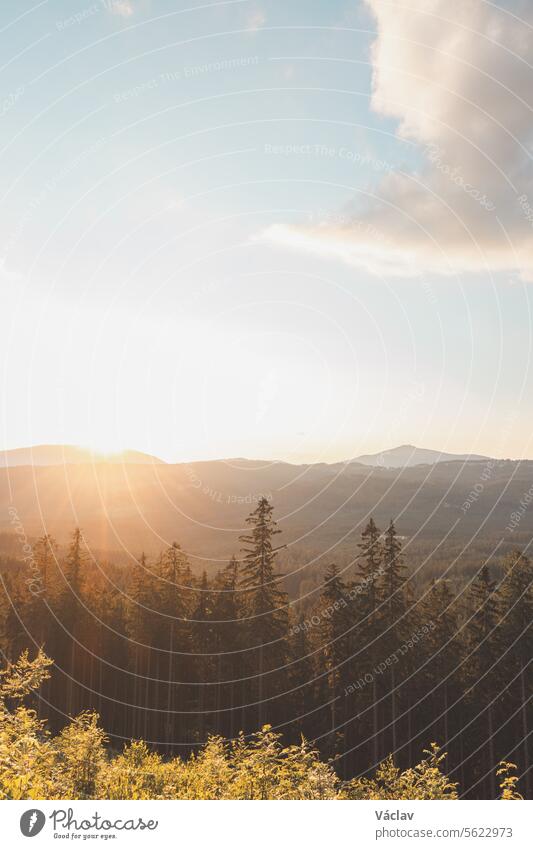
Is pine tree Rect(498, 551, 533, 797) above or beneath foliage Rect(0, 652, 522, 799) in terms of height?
beneath

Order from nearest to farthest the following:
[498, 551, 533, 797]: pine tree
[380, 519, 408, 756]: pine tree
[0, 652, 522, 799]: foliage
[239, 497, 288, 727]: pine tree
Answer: [0, 652, 522, 799]: foliage < [239, 497, 288, 727]: pine tree < [380, 519, 408, 756]: pine tree < [498, 551, 533, 797]: pine tree

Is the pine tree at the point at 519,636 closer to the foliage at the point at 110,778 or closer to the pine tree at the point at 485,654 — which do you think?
the pine tree at the point at 485,654

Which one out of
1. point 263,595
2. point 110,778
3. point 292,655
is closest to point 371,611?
point 263,595

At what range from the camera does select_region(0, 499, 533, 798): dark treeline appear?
35.9m

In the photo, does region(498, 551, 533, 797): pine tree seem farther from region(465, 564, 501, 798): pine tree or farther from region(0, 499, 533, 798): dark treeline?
region(465, 564, 501, 798): pine tree

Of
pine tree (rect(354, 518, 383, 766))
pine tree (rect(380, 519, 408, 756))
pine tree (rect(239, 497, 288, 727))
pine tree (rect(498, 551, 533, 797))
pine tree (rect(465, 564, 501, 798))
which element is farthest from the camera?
pine tree (rect(465, 564, 501, 798))

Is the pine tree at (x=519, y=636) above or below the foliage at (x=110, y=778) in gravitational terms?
below

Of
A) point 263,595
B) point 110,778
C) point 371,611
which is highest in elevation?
point 110,778

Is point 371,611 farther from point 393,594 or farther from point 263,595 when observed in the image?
point 263,595

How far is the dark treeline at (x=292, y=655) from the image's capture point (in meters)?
35.9

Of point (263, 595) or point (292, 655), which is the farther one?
point (292, 655)

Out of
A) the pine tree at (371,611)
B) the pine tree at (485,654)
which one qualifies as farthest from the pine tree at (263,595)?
the pine tree at (485,654)

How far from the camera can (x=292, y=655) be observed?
→ 131ft

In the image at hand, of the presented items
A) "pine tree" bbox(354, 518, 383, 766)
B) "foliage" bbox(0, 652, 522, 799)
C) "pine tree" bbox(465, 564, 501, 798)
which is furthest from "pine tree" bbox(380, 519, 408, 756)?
"foliage" bbox(0, 652, 522, 799)
